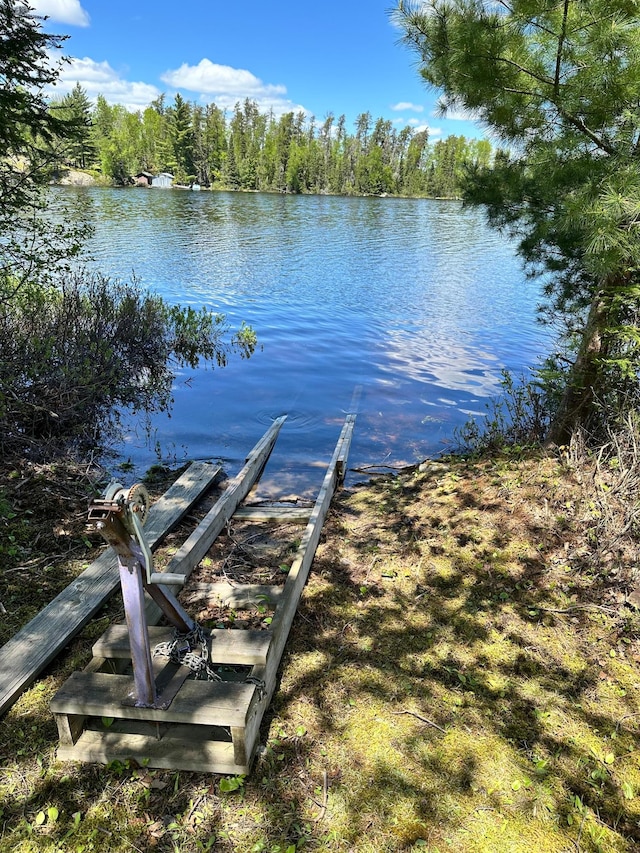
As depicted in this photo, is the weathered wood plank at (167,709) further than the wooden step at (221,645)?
No

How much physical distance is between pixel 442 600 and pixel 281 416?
5.68 metres

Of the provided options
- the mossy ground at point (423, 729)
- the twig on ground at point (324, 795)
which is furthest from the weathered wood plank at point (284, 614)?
the twig on ground at point (324, 795)

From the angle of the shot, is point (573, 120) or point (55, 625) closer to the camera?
point (55, 625)

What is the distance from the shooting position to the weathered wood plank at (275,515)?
17.7 ft

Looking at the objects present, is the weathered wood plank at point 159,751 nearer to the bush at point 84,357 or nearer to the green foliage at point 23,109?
the bush at point 84,357

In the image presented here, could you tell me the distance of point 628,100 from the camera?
385cm

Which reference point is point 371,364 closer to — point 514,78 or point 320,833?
point 514,78

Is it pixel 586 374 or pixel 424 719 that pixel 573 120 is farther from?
pixel 424 719

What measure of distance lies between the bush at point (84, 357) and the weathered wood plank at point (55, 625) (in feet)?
7.32

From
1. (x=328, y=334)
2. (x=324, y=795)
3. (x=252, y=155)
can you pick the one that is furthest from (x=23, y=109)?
(x=252, y=155)

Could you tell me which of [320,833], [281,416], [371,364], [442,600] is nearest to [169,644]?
[320,833]

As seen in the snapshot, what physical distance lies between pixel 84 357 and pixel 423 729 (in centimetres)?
735

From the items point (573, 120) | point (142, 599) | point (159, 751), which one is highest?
point (573, 120)

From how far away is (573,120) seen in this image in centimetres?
418
